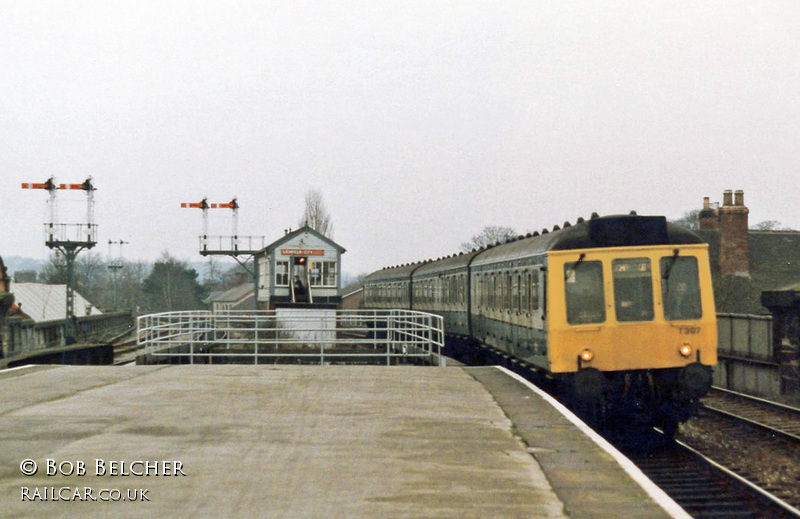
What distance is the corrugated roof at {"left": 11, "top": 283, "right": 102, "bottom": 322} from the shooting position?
7400 cm

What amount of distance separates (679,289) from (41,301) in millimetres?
75049

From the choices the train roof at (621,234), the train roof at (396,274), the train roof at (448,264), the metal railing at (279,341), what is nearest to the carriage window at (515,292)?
the metal railing at (279,341)

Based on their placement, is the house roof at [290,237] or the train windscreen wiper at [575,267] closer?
the train windscreen wiper at [575,267]

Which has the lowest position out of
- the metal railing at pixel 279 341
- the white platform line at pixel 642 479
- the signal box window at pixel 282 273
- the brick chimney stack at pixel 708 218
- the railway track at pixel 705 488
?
the railway track at pixel 705 488

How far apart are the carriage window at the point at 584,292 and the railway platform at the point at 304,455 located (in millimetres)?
1361

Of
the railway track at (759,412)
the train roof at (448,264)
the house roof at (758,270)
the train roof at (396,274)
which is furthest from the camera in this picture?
the house roof at (758,270)

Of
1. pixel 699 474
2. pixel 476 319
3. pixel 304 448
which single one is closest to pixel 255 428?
pixel 304 448

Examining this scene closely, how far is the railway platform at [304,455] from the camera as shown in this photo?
5.72 meters

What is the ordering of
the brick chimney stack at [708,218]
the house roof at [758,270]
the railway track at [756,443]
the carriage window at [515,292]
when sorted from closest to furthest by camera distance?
the railway track at [756,443] < the carriage window at [515,292] < the house roof at [758,270] < the brick chimney stack at [708,218]

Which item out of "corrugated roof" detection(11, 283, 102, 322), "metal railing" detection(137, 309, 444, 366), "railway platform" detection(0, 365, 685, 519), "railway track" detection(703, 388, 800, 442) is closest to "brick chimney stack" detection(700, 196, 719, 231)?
"metal railing" detection(137, 309, 444, 366)

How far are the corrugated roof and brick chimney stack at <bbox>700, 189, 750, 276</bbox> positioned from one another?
53.5 m

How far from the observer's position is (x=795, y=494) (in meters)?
10.2

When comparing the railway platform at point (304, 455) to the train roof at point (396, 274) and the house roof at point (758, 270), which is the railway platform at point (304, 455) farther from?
the house roof at point (758, 270)

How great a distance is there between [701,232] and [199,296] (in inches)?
2753
